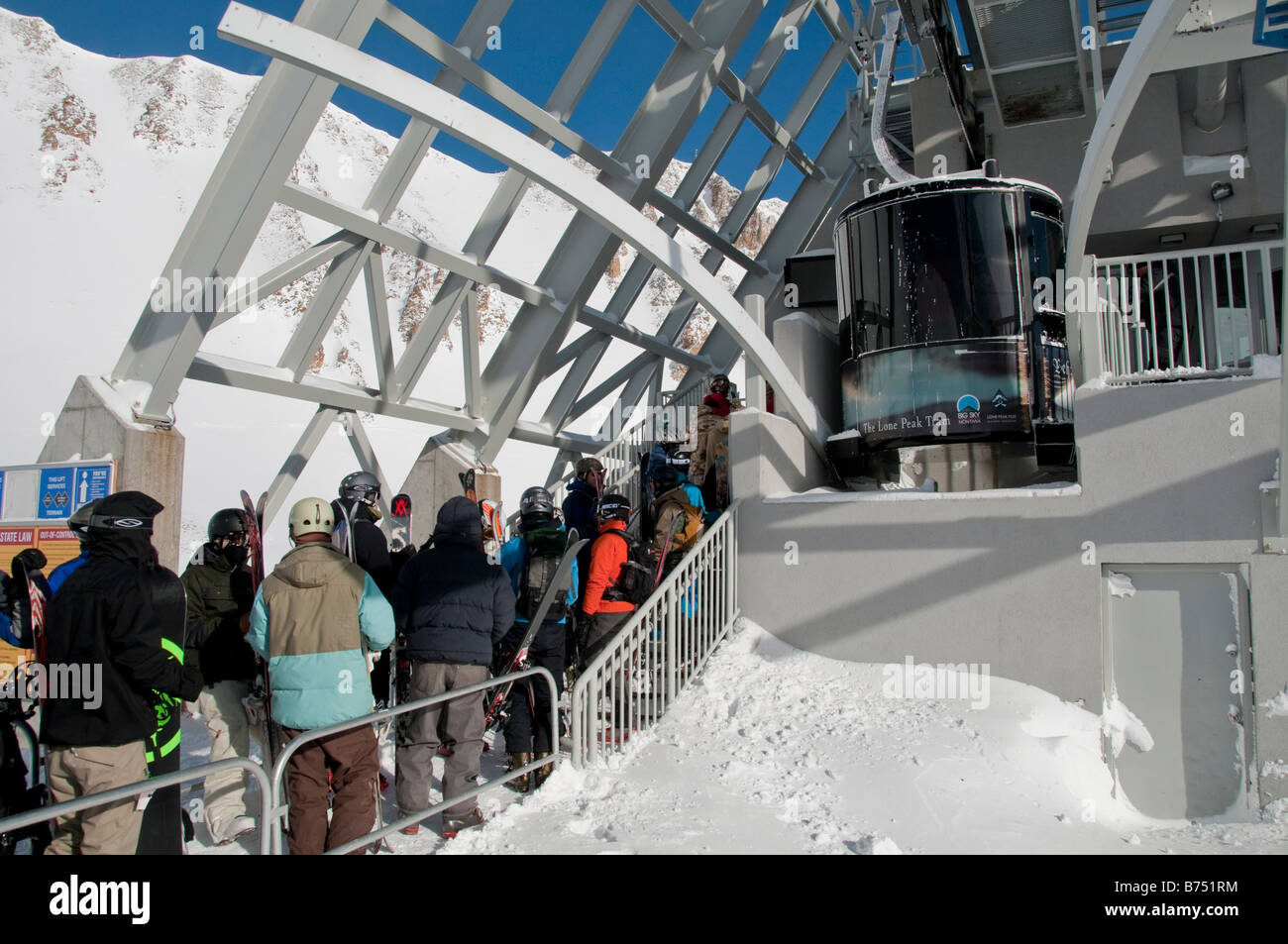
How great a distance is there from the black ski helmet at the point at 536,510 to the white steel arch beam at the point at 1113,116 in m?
4.22

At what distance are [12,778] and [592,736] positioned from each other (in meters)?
2.81

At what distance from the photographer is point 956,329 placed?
779 cm

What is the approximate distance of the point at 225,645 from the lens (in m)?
4.72

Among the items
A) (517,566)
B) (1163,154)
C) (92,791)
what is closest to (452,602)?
(517,566)

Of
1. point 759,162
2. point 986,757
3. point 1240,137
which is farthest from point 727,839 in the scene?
point 759,162

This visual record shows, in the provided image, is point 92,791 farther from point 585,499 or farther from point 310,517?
point 585,499

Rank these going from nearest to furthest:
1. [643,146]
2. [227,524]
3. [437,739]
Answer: [437,739] → [227,524] → [643,146]

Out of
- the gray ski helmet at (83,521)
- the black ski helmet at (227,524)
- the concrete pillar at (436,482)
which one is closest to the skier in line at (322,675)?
the gray ski helmet at (83,521)

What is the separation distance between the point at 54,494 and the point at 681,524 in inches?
184

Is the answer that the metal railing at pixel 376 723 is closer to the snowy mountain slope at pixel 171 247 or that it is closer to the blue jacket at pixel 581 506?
the blue jacket at pixel 581 506

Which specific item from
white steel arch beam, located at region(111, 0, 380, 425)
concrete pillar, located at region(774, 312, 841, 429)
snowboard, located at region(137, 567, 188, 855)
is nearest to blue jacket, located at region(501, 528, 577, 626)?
snowboard, located at region(137, 567, 188, 855)

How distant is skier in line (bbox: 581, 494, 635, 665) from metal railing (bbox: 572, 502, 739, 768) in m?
0.13

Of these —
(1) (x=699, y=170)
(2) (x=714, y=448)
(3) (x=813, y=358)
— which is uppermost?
(1) (x=699, y=170)

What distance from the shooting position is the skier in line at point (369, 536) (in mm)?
5562
